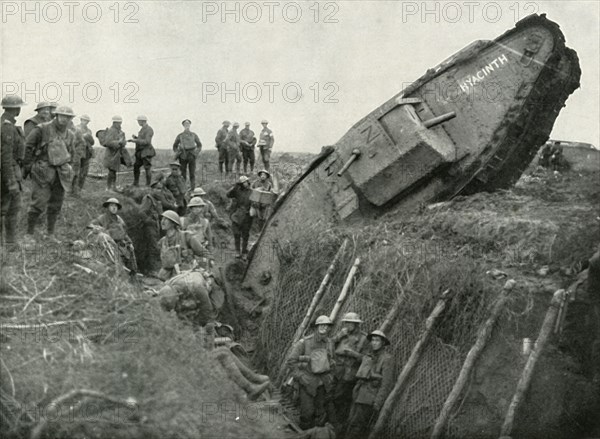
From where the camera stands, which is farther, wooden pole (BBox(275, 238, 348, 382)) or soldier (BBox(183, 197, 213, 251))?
soldier (BBox(183, 197, 213, 251))

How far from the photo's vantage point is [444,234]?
1223 cm

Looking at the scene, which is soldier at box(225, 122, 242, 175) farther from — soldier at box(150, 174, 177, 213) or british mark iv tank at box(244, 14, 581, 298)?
british mark iv tank at box(244, 14, 581, 298)

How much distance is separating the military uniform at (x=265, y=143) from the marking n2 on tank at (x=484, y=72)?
36.3 ft

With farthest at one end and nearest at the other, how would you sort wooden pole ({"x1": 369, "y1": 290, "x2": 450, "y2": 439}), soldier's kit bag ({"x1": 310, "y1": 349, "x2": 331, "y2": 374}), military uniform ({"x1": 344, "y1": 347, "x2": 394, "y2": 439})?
soldier's kit bag ({"x1": 310, "y1": 349, "x2": 331, "y2": 374}) < wooden pole ({"x1": 369, "y1": 290, "x2": 450, "y2": 439}) < military uniform ({"x1": 344, "y1": 347, "x2": 394, "y2": 439})

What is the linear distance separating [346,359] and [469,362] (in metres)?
1.53

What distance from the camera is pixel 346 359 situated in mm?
10609

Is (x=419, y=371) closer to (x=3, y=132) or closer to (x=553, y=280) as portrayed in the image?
(x=553, y=280)

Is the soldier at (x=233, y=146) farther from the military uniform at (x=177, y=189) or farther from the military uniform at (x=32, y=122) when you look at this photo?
the military uniform at (x=32, y=122)

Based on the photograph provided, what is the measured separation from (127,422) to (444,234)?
20.2ft

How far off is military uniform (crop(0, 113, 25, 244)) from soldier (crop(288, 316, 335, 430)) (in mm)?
4042

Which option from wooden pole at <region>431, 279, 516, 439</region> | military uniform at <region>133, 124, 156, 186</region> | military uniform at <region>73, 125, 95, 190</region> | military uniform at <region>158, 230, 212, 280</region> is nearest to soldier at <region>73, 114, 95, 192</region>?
military uniform at <region>73, 125, 95, 190</region>

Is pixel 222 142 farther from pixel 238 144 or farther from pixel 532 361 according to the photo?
pixel 532 361

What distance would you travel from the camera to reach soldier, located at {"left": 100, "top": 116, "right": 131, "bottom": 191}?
17.7 metres

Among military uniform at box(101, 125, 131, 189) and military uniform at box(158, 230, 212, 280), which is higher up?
military uniform at box(101, 125, 131, 189)
